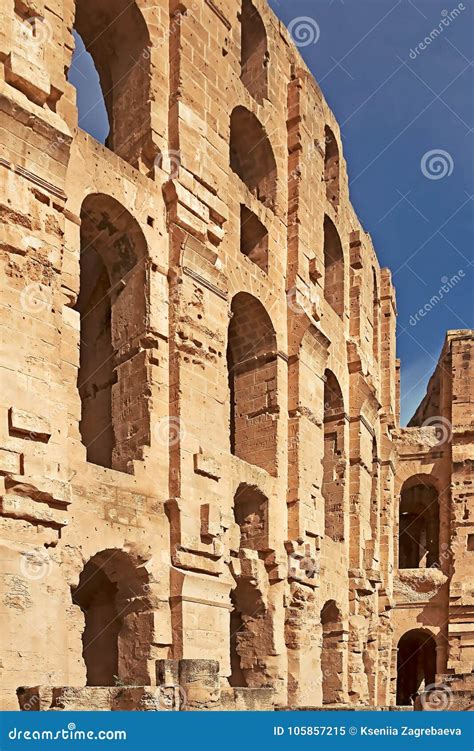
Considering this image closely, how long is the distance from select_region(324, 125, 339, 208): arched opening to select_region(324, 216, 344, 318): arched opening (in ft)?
2.53

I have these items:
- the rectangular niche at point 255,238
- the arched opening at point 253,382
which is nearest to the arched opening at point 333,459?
the arched opening at point 253,382

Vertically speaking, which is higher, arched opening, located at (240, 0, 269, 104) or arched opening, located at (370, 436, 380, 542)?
arched opening, located at (240, 0, 269, 104)

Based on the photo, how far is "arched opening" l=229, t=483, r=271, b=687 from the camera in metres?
15.5

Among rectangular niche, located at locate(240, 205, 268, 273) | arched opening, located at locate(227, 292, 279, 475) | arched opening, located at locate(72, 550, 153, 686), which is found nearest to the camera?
arched opening, located at locate(72, 550, 153, 686)

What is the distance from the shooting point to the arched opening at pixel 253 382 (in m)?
16.5

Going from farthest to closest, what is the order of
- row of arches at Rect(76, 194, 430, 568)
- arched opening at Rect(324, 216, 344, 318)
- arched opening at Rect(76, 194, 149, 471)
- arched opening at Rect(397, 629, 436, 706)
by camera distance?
arched opening at Rect(397, 629, 436, 706) < arched opening at Rect(324, 216, 344, 318) < row of arches at Rect(76, 194, 430, 568) < arched opening at Rect(76, 194, 149, 471)

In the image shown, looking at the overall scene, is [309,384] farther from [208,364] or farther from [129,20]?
[129,20]

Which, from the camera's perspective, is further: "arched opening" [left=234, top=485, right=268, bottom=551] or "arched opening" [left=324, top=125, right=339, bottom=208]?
"arched opening" [left=324, top=125, right=339, bottom=208]

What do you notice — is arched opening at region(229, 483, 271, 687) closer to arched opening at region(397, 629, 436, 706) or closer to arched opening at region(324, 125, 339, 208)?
arched opening at region(324, 125, 339, 208)

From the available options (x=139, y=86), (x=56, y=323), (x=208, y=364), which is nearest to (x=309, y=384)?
(x=208, y=364)

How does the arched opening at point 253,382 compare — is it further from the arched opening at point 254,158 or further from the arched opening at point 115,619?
the arched opening at point 115,619

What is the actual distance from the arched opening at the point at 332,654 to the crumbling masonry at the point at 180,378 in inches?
1.6

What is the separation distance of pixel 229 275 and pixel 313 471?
404 centimetres

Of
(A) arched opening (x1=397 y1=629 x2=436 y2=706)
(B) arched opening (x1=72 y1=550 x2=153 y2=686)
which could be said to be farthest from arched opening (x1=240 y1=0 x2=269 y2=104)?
(A) arched opening (x1=397 y1=629 x2=436 y2=706)
